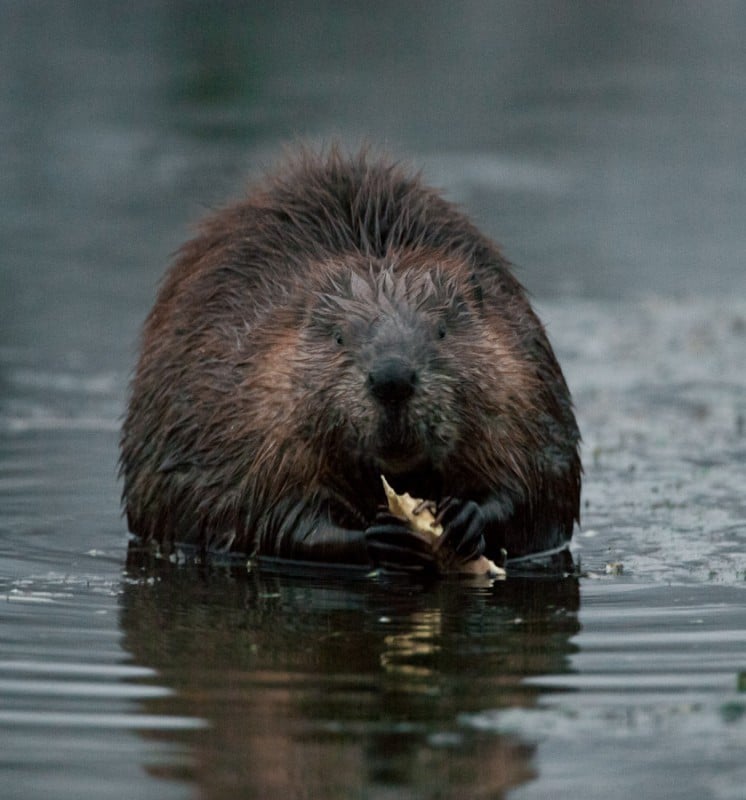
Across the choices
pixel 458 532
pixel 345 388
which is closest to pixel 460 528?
pixel 458 532

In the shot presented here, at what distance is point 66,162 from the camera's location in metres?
13.8

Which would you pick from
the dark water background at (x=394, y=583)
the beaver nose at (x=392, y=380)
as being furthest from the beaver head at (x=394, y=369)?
the dark water background at (x=394, y=583)

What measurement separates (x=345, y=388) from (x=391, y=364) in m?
0.24

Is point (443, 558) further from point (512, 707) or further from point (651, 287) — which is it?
point (651, 287)

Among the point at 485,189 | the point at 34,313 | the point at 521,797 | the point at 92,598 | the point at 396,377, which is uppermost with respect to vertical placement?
the point at 485,189

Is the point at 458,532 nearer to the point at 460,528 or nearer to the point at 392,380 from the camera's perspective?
the point at 460,528

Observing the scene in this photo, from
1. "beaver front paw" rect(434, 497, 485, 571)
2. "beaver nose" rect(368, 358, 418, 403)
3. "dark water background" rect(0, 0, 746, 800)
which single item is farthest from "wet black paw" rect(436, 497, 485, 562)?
"beaver nose" rect(368, 358, 418, 403)

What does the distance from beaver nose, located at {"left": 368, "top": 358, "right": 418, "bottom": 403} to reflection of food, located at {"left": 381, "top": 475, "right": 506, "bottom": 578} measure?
33 cm

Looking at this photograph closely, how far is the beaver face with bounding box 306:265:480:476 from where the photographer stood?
482 centimetres

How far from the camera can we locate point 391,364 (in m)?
4.75

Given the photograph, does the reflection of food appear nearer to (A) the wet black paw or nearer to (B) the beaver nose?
(A) the wet black paw

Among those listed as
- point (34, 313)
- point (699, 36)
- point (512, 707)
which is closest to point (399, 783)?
point (512, 707)

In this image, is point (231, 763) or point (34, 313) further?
point (34, 313)

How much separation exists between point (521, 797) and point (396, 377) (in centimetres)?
166
